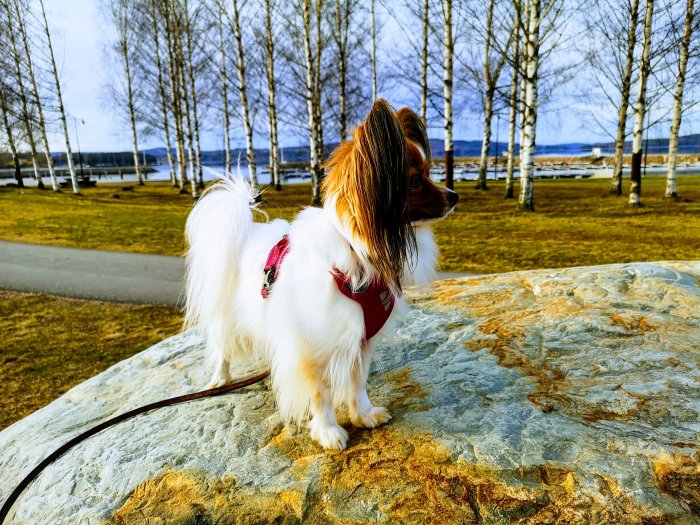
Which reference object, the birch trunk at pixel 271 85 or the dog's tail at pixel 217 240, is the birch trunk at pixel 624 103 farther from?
the dog's tail at pixel 217 240

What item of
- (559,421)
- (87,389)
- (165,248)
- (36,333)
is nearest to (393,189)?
Result: (559,421)

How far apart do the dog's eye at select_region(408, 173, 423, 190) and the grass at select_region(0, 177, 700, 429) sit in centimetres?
198

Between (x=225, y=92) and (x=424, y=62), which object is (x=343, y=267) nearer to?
(x=424, y=62)

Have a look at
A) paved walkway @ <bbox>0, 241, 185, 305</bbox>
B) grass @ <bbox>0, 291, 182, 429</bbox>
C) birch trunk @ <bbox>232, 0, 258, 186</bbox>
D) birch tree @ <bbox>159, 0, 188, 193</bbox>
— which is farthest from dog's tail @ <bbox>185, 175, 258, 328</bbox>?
birch tree @ <bbox>159, 0, 188, 193</bbox>

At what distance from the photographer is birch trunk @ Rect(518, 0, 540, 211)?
44.3ft

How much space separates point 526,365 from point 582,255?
664 centimetres

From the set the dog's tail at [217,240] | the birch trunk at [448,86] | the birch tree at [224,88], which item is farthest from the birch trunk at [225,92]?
the dog's tail at [217,240]

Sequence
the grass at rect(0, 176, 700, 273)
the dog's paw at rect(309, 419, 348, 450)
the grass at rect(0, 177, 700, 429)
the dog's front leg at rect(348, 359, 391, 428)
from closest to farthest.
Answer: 1. the dog's paw at rect(309, 419, 348, 450)
2. the dog's front leg at rect(348, 359, 391, 428)
3. the grass at rect(0, 177, 700, 429)
4. the grass at rect(0, 176, 700, 273)

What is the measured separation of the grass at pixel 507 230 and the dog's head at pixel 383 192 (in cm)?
493

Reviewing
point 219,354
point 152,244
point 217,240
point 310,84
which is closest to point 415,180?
point 217,240

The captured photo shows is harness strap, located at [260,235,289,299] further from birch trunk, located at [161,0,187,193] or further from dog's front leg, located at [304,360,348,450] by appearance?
birch trunk, located at [161,0,187,193]

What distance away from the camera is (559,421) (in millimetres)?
2398

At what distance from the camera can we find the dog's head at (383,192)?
6.77 feet

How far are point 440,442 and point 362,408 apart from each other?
1.44 ft
